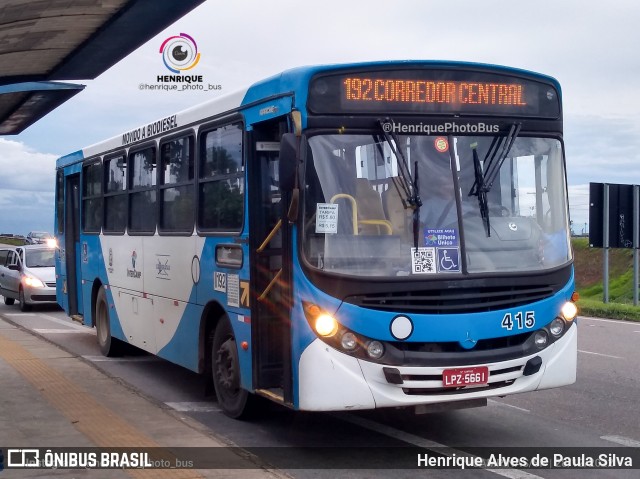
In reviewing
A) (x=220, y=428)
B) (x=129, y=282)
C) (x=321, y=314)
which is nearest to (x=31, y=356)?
(x=129, y=282)

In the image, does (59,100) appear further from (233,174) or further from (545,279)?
(545,279)

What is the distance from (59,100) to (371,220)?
646 cm

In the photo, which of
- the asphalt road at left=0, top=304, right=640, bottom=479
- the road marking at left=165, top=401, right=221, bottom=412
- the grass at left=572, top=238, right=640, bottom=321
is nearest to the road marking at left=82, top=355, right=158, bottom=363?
the asphalt road at left=0, top=304, right=640, bottom=479

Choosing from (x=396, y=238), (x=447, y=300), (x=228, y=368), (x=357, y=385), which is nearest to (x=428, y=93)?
(x=396, y=238)

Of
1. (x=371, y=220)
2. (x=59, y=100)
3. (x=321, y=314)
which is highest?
(x=59, y=100)

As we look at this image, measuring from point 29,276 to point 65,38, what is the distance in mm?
14314

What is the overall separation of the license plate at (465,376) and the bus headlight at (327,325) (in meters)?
0.92

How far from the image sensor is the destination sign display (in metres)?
7.32

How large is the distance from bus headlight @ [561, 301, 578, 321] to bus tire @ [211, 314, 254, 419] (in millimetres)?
3028

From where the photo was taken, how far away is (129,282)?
12281 millimetres

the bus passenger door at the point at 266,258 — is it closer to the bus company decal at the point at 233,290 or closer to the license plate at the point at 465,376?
→ the bus company decal at the point at 233,290

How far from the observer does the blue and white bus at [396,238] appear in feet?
23.0

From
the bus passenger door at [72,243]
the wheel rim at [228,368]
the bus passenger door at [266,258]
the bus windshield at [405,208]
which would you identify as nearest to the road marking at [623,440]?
the bus windshield at [405,208]

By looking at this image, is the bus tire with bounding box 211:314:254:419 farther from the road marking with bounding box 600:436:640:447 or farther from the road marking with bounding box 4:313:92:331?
the road marking with bounding box 4:313:92:331
